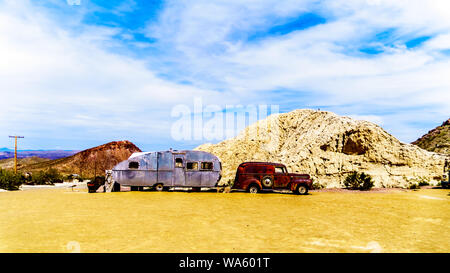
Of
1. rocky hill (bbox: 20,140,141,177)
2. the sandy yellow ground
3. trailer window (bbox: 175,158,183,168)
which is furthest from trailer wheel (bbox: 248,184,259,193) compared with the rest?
rocky hill (bbox: 20,140,141,177)

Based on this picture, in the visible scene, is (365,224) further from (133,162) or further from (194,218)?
(133,162)

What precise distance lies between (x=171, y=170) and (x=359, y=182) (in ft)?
47.8

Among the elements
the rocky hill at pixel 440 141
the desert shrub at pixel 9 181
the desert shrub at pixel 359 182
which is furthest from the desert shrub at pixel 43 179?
the rocky hill at pixel 440 141

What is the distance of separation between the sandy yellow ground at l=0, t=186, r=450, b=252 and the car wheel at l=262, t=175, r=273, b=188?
216 inches

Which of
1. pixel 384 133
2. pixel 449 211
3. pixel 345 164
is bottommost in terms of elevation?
pixel 449 211

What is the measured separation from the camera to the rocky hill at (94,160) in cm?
7081

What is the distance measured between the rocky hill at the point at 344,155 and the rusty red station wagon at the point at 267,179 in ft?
23.1

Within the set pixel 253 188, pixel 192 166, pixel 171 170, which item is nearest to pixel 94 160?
pixel 171 170

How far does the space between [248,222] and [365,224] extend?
13.1 feet

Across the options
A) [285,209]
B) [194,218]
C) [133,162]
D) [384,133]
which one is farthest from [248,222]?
[384,133]

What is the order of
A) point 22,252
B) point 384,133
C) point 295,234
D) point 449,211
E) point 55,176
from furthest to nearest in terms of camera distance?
1. point 55,176
2. point 384,133
3. point 449,211
4. point 295,234
5. point 22,252

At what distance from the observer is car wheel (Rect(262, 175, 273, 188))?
65.2 feet

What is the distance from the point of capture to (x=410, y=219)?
1123 centimetres

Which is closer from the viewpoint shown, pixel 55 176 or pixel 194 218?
pixel 194 218
